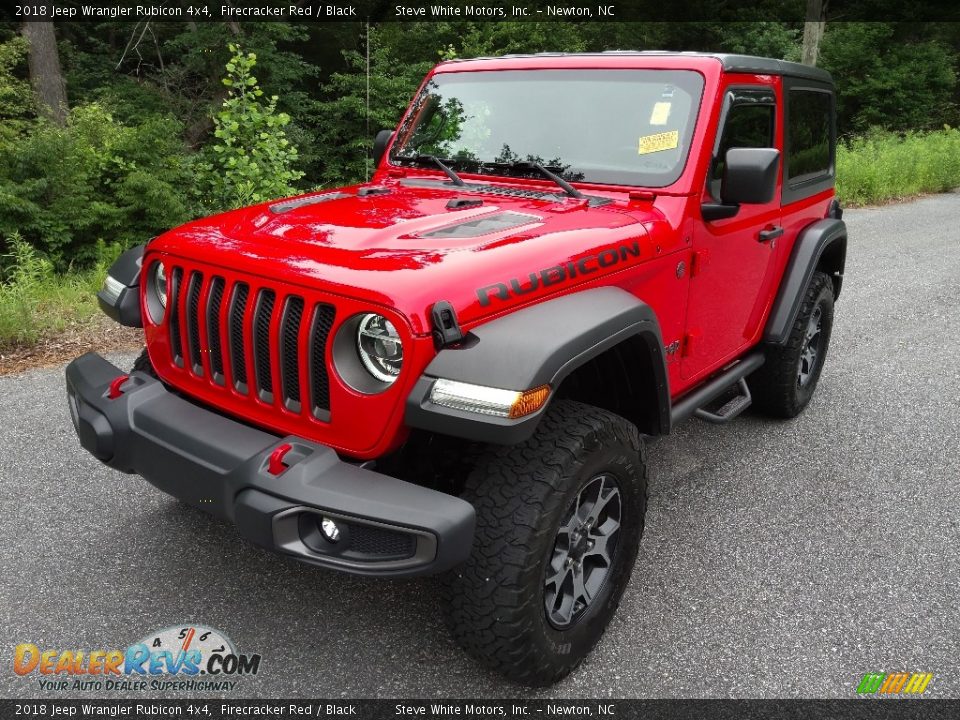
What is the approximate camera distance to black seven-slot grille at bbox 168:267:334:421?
2260 mm

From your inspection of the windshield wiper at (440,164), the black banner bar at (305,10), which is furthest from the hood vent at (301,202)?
the black banner bar at (305,10)

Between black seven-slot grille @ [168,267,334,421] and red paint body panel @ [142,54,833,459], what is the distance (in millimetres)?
15

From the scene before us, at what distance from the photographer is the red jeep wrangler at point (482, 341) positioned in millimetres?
2109

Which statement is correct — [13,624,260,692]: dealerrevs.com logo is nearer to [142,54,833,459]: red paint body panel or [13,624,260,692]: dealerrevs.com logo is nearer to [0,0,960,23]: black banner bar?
[142,54,833,459]: red paint body panel

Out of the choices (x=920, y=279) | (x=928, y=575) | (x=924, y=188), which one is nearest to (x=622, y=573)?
(x=928, y=575)

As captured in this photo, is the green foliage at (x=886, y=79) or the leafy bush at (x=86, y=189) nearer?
the leafy bush at (x=86, y=189)

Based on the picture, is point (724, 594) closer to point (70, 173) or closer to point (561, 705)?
point (561, 705)

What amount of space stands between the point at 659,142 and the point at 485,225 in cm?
90

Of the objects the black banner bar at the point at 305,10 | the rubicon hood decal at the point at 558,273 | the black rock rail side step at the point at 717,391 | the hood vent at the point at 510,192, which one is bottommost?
the black rock rail side step at the point at 717,391

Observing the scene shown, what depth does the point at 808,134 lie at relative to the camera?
4.18 m

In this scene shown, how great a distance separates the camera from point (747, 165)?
290 centimetres

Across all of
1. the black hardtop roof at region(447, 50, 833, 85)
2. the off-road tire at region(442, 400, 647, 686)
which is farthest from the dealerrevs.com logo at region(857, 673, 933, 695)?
the black hardtop roof at region(447, 50, 833, 85)

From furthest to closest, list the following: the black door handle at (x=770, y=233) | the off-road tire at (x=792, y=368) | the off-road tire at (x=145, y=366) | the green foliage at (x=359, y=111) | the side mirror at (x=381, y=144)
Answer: the green foliage at (x=359, y=111)
the off-road tire at (x=792, y=368)
the side mirror at (x=381, y=144)
the black door handle at (x=770, y=233)
the off-road tire at (x=145, y=366)

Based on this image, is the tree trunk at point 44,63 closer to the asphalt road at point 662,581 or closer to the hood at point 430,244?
the asphalt road at point 662,581
